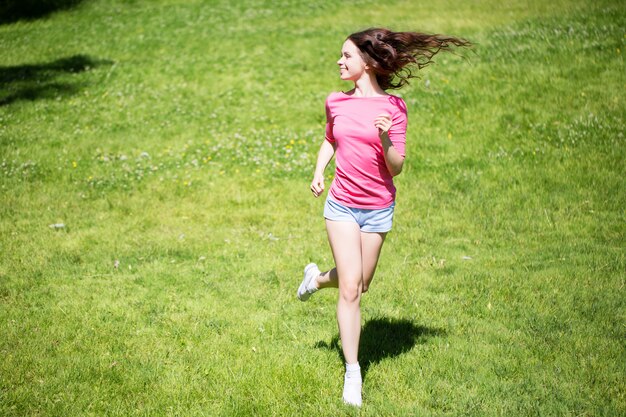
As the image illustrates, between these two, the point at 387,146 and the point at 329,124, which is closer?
the point at 387,146

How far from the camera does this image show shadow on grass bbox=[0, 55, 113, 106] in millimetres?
16094

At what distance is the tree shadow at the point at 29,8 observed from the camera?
2531 centimetres

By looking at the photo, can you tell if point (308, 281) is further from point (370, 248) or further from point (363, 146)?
point (363, 146)

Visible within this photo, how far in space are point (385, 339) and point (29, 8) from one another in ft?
84.4

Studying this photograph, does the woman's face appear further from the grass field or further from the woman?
the grass field

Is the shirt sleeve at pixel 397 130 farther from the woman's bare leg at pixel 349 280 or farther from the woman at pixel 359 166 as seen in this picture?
the woman's bare leg at pixel 349 280

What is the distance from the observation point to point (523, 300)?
22.3ft

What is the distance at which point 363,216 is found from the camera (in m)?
5.03

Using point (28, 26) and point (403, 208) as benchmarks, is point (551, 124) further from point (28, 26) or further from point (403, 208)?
point (28, 26)

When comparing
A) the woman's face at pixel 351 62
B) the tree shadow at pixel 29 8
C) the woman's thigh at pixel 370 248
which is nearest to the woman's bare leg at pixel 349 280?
the woman's thigh at pixel 370 248

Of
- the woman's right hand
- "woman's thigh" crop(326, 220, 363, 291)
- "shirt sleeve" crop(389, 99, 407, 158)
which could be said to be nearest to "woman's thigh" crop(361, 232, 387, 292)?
"woman's thigh" crop(326, 220, 363, 291)

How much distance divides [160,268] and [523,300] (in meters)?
4.43

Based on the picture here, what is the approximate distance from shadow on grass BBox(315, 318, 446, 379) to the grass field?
0.09 ft

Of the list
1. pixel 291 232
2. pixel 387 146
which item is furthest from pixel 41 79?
pixel 387 146
